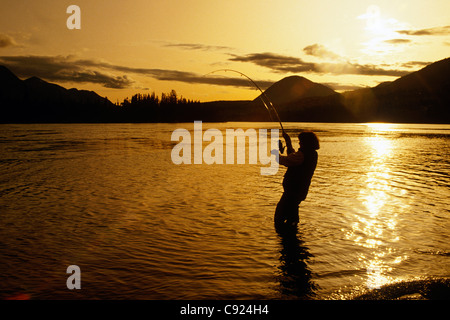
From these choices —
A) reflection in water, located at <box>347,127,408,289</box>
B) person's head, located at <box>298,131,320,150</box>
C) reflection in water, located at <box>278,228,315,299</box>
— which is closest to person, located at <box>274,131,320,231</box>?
person's head, located at <box>298,131,320,150</box>

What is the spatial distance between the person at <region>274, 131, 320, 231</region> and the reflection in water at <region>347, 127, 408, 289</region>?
1284 millimetres

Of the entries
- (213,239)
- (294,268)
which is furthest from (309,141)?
(213,239)

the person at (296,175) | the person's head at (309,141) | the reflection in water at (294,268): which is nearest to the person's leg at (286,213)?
the person at (296,175)

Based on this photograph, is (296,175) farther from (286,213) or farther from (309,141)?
(286,213)

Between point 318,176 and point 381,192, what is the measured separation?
444 cm

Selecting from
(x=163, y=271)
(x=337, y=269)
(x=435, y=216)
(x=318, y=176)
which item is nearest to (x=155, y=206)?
(x=163, y=271)

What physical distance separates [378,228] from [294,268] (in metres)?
3.41

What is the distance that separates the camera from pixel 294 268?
6.62 meters

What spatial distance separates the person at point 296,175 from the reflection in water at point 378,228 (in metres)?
1.28

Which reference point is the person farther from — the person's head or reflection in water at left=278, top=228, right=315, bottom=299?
reflection in water at left=278, top=228, right=315, bottom=299

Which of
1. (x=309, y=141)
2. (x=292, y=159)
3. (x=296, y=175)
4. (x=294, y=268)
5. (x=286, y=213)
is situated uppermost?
(x=309, y=141)

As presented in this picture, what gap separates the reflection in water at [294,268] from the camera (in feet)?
18.7
